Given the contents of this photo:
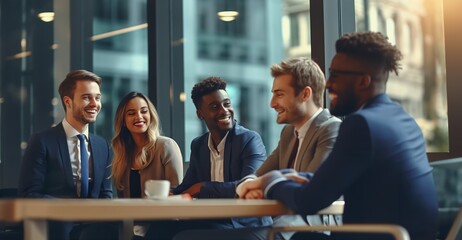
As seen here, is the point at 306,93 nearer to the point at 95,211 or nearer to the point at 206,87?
the point at 206,87

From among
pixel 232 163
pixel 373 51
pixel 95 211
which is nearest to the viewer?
pixel 95 211

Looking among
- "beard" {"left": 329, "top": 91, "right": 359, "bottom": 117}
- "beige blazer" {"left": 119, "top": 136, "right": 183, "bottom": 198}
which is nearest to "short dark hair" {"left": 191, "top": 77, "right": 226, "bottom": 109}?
"beige blazer" {"left": 119, "top": 136, "right": 183, "bottom": 198}

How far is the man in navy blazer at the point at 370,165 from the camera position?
242 centimetres

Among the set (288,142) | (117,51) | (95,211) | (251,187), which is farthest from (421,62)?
(117,51)

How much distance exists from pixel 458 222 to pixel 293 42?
2718 mm

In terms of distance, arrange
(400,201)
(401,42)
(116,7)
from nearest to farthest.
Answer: (400,201), (401,42), (116,7)

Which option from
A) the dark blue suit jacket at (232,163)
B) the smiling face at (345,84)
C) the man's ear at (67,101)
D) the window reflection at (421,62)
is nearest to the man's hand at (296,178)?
the smiling face at (345,84)

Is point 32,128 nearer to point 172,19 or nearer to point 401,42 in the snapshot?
point 172,19

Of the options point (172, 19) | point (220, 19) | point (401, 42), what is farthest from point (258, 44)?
point (401, 42)

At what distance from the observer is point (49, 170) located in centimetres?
428

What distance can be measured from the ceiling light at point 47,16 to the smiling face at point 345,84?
17.9ft

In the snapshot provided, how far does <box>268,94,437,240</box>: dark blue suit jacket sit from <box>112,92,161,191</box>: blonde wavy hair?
2.06 metres

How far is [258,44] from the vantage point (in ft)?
19.1

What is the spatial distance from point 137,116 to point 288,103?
144cm
